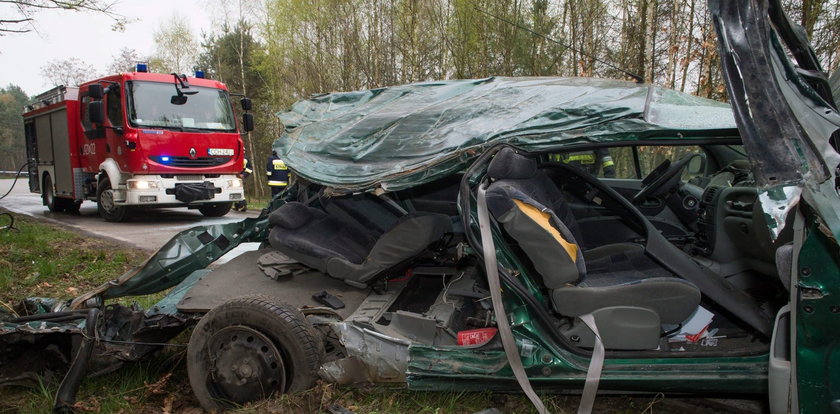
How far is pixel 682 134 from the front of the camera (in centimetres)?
221

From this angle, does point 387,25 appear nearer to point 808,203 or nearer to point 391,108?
point 391,108

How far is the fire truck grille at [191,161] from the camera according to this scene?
963 centimetres

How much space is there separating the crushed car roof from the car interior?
181mm

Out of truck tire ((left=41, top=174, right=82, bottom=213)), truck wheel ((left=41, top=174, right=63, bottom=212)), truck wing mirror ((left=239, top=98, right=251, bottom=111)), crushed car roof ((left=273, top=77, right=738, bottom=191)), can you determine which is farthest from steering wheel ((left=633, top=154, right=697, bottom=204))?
truck wheel ((left=41, top=174, right=63, bottom=212))

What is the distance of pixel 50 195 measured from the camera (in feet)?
40.6

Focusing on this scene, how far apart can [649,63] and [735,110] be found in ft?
31.9

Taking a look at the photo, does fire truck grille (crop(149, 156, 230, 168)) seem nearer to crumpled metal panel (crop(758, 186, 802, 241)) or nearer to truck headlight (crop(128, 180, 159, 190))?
truck headlight (crop(128, 180, 159, 190))

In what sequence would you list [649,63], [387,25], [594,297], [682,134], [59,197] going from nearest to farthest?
[682,134] → [594,297] → [649,63] → [59,197] → [387,25]

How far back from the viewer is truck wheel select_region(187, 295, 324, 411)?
2.72 m

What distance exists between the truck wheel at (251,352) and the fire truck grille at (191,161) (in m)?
7.69

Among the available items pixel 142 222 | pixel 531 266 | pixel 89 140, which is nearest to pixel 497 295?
pixel 531 266

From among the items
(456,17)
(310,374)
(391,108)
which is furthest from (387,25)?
(310,374)

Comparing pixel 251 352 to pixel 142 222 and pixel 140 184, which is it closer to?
pixel 140 184

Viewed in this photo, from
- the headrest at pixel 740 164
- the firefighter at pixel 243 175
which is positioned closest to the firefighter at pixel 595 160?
the headrest at pixel 740 164
